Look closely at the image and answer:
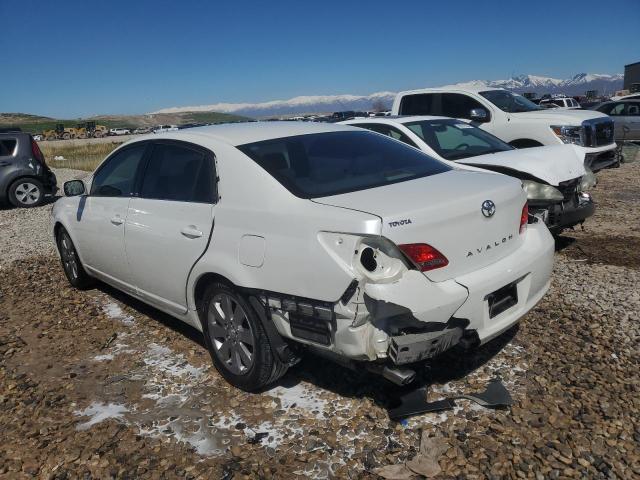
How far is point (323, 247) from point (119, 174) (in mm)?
2642

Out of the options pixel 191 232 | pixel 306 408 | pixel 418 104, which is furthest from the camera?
pixel 418 104

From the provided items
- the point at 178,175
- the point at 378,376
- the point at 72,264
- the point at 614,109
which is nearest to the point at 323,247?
the point at 378,376

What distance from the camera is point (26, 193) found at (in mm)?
11945

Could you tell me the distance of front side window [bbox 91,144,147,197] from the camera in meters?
4.34

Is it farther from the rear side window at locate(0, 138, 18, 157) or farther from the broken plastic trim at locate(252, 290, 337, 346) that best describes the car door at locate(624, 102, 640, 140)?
the broken plastic trim at locate(252, 290, 337, 346)

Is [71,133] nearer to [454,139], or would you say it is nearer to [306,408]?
[454,139]

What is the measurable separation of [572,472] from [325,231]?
1610 mm

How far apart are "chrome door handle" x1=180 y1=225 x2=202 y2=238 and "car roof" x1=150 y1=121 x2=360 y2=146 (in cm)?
60

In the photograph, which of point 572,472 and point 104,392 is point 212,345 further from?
point 572,472

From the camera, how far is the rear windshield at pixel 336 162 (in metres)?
3.18

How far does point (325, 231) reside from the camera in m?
2.72

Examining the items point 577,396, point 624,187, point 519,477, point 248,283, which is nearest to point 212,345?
point 248,283

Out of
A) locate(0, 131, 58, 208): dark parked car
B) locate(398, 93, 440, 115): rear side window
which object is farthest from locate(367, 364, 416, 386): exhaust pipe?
locate(0, 131, 58, 208): dark parked car

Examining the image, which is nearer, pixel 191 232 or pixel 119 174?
pixel 191 232
